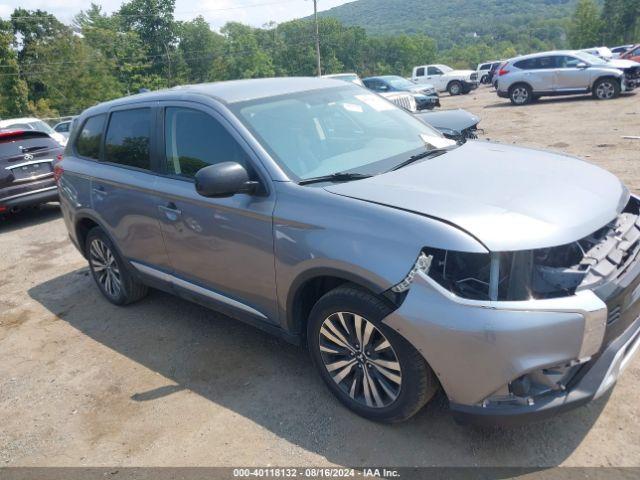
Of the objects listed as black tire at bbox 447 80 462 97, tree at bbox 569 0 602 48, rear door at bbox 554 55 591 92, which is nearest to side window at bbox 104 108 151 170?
rear door at bbox 554 55 591 92

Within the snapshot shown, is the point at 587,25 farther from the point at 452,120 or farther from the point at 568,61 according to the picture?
the point at 452,120

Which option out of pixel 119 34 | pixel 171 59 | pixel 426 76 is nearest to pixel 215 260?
pixel 426 76

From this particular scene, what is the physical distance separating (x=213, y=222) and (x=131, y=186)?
108cm

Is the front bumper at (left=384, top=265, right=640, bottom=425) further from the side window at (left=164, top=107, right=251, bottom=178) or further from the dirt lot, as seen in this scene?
the side window at (left=164, top=107, right=251, bottom=178)

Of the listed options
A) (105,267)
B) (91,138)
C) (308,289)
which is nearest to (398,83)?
(91,138)

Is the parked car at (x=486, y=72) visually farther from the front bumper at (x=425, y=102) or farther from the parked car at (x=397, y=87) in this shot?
the front bumper at (x=425, y=102)

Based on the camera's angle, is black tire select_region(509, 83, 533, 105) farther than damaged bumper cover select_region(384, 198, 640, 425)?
Yes

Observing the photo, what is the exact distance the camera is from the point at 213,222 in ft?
11.4

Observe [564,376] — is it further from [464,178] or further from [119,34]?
[119,34]

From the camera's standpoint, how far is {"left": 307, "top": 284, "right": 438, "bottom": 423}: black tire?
2.66 m

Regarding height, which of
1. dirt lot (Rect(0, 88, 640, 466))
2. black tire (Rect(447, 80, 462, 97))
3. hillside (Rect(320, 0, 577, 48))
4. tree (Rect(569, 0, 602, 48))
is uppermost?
hillside (Rect(320, 0, 577, 48))

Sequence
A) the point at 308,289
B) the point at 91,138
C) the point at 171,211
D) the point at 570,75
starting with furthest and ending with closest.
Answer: the point at 570,75 < the point at 91,138 < the point at 171,211 < the point at 308,289

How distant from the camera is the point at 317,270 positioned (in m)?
2.90

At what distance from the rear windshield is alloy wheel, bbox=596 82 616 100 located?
16153 mm
